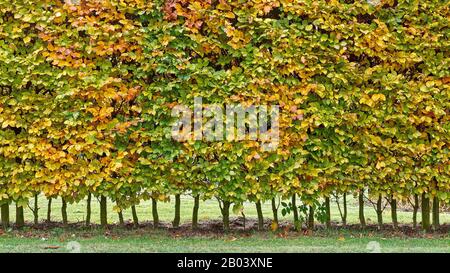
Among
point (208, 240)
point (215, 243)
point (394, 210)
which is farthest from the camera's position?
point (394, 210)

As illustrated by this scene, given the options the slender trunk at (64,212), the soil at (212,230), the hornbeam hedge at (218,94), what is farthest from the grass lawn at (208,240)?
the hornbeam hedge at (218,94)

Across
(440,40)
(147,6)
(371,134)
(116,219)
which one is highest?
(147,6)

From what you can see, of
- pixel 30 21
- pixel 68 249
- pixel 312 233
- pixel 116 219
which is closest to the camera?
pixel 68 249

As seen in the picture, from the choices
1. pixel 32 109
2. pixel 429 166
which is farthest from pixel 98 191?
pixel 429 166

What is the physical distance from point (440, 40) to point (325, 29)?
1389 millimetres

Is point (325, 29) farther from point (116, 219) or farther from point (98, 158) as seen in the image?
point (116, 219)

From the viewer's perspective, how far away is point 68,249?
5.70 meters

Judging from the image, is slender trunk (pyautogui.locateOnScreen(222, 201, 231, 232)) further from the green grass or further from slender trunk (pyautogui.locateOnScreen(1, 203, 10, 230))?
slender trunk (pyautogui.locateOnScreen(1, 203, 10, 230))

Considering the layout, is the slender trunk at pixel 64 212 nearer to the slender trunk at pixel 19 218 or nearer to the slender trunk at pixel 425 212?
the slender trunk at pixel 19 218

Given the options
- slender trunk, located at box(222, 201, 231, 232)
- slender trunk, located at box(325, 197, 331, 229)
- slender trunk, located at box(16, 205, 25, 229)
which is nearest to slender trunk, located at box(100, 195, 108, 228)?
slender trunk, located at box(16, 205, 25, 229)

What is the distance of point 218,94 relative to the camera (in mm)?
6473

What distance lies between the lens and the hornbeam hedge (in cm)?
646

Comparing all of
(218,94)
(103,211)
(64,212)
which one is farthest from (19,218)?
(218,94)

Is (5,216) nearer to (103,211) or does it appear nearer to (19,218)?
(19,218)
